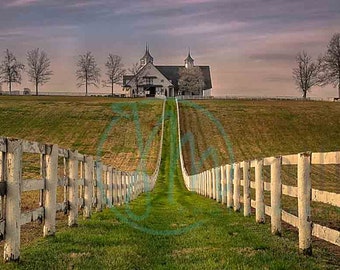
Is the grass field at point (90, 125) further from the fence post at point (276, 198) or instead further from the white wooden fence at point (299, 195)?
the fence post at point (276, 198)

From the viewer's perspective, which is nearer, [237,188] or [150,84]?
[237,188]

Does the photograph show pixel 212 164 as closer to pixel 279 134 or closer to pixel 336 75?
pixel 279 134

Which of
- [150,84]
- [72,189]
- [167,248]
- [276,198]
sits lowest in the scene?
[167,248]

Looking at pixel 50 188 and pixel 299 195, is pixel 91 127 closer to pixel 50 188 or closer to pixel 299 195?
pixel 50 188

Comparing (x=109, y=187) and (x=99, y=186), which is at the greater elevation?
(x=99, y=186)

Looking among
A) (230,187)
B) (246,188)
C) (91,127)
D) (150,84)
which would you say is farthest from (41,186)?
(150,84)

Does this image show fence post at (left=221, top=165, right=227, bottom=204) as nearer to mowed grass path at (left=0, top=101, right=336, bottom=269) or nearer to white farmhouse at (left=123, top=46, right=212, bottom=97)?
mowed grass path at (left=0, top=101, right=336, bottom=269)

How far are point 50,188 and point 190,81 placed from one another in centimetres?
14701

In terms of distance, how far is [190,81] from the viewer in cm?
15638

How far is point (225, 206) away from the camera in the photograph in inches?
802

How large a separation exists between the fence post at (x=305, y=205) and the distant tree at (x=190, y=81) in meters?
146

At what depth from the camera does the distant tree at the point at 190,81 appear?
6122 inches

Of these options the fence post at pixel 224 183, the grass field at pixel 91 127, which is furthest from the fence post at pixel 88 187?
the grass field at pixel 91 127

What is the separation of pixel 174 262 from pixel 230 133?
67661mm
